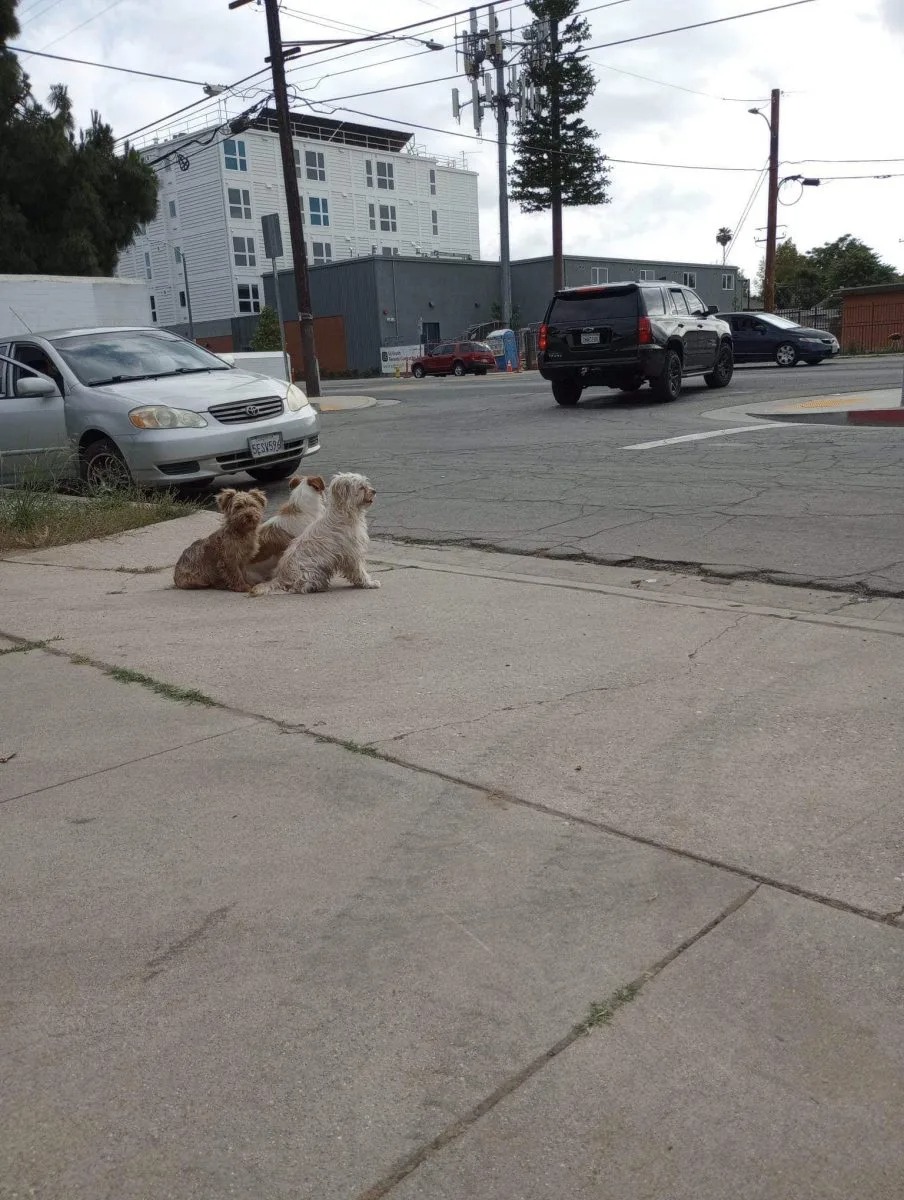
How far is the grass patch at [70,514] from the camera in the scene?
8477mm

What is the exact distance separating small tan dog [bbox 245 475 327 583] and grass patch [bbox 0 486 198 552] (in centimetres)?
237

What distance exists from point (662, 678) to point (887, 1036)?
7.61 feet

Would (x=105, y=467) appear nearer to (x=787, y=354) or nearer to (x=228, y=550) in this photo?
(x=228, y=550)

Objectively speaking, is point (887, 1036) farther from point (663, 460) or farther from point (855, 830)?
point (663, 460)

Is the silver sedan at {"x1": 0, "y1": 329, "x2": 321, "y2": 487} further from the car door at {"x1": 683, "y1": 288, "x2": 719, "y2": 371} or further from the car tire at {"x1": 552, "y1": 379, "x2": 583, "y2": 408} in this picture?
the car door at {"x1": 683, "y1": 288, "x2": 719, "y2": 371}

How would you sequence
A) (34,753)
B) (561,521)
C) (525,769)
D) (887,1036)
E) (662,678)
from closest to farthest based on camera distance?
1. (887,1036)
2. (525,769)
3. (34,753)
4. (662,678)
5. (561,521)

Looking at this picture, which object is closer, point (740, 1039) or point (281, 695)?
point (740, 1039)

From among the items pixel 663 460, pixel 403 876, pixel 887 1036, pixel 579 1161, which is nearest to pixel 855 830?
pixel 887 1036

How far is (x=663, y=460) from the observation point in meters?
10.8

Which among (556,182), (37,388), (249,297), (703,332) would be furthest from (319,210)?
(37,388)

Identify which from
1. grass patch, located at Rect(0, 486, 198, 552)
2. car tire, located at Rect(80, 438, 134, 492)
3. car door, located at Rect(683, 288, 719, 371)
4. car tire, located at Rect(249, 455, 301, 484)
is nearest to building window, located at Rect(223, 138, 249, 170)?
car door, located at Rect(683, 288, 719, 371)

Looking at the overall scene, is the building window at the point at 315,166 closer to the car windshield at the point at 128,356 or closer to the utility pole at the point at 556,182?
the utility pole at the point at 556,182

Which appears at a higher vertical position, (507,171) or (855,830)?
(507,171)

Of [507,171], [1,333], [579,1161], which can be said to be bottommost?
[579,1161]
